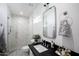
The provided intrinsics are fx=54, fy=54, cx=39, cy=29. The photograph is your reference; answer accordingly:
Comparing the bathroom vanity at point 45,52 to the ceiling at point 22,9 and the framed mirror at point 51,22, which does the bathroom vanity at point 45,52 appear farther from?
the ceiling at point 22,9

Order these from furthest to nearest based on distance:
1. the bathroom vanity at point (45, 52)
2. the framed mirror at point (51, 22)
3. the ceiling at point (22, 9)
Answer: the ceiling at point (22, 9) < the framed mirror at point (51, 22) < the bathroom vanity at point (45, 52)

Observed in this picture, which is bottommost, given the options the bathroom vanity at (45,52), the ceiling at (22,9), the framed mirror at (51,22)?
the bathroom vanity at (45,52)

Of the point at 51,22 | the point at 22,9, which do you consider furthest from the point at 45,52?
the point at 22,9

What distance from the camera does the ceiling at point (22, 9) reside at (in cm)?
152

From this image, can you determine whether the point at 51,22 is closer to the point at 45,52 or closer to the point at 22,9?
the point at 45,52

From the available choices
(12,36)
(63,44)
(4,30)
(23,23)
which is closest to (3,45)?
(4,30)

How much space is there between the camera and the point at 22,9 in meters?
1.92

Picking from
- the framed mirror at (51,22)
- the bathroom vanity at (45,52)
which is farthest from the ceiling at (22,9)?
the bathroom vanity at (45,52)

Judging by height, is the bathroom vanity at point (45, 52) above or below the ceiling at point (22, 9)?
below

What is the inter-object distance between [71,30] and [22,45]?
1.72 m

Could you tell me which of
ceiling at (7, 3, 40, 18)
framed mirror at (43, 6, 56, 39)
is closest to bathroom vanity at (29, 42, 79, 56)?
framed mirror at (43, 6, 56, 39)

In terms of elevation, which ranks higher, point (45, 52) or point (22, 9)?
point (22, 9)

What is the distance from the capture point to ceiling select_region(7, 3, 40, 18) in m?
1.52

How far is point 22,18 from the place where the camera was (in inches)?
71.6
